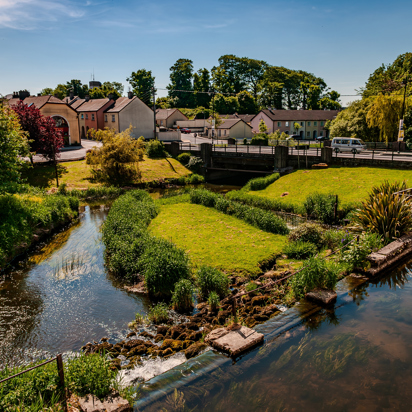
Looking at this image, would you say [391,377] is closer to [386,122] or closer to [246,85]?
[386,122]

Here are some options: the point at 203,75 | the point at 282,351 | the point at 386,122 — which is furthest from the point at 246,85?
the point at 282,351

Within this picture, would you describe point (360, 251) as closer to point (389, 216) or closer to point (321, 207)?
point (389, 216)

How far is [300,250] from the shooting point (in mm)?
17484

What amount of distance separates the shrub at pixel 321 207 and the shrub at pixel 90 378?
18791 millimetres

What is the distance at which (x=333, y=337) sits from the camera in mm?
10375

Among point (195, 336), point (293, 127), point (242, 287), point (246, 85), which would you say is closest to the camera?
point (195, 336)

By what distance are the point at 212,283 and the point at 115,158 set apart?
98.0ft

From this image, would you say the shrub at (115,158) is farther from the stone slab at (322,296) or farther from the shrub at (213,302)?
the stone slab at (322,296)

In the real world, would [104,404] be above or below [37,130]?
below

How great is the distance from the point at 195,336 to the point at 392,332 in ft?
18.7

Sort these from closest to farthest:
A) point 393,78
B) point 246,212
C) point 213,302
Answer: point 213,302 → point 246,212 → point 393,78

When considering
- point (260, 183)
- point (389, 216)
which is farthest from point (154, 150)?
point (389, 216)

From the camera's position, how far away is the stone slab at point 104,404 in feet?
24.4

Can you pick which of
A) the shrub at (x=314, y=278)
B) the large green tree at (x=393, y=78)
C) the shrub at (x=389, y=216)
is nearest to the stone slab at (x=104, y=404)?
the shrub at (x=314, y=278)
